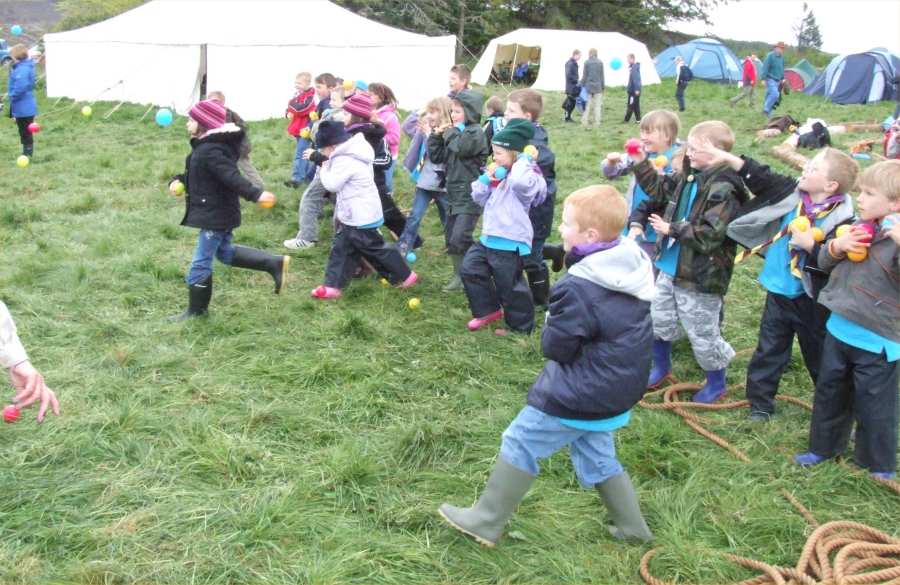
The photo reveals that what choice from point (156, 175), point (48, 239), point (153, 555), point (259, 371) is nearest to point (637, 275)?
point (153, 555)

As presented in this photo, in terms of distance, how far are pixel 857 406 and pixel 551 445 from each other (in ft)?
5.83

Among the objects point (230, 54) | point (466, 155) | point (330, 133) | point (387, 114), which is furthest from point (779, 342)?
point (230, 54)

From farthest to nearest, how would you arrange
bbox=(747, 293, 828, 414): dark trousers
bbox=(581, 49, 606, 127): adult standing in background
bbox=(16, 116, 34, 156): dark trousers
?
bbox=(581, 49, 606, 127): adult standing in background → bbox=(16, 116, 34, 156): dark trousers → bbox=(747, 293, 828, 414): dark trousers

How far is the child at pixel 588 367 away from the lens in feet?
10.6

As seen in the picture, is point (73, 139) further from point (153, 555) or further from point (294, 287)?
point (153, 555)

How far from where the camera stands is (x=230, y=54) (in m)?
17.5

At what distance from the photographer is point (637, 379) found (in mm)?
3273

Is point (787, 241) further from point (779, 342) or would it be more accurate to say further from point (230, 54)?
point (230, 54)

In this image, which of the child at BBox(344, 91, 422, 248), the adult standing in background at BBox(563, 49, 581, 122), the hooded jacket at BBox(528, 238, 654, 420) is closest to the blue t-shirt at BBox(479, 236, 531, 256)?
the child at BBox(344, 91, 422, 248)

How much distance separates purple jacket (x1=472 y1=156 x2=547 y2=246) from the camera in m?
5.72

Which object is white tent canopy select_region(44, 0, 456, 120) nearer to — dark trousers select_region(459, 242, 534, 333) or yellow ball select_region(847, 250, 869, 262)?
dark trousers select_region(459, 242, 534, 333)

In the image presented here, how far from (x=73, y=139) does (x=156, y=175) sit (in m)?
4.50

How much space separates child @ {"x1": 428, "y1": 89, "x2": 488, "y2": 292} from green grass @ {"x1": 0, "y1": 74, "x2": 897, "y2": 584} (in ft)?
2.09

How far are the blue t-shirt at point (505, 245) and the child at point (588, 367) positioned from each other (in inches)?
96.6
